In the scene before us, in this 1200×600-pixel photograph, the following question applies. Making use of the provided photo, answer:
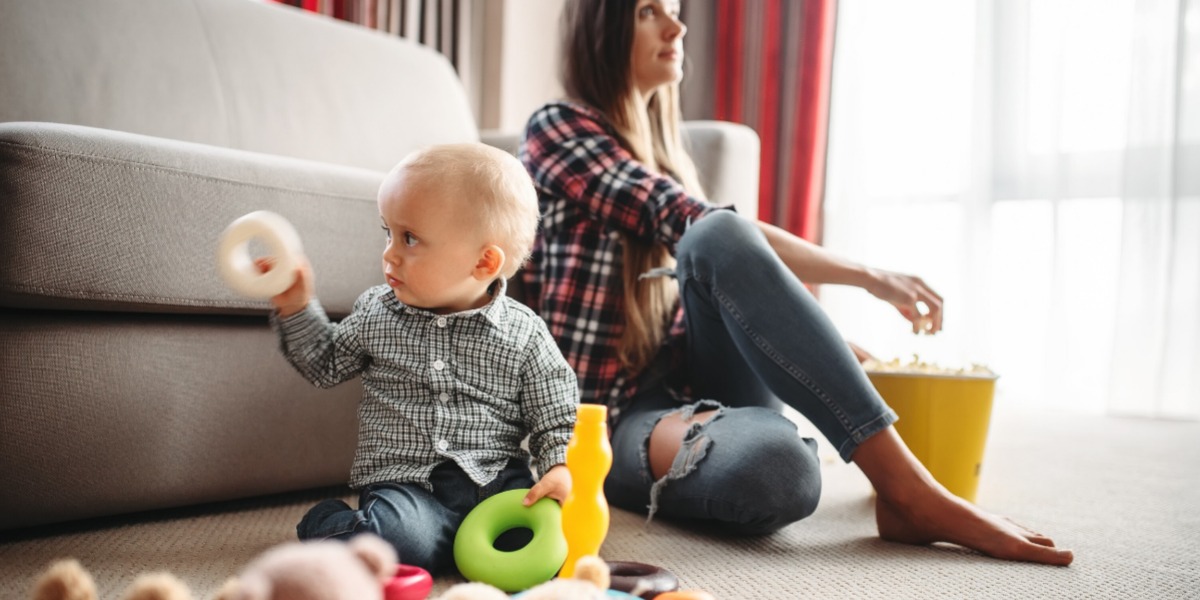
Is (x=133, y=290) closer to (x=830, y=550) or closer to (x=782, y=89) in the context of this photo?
(x=830, y=550)

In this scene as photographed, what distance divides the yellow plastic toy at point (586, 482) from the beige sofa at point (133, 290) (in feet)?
1.66

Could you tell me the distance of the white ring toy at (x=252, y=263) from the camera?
0.84 metres

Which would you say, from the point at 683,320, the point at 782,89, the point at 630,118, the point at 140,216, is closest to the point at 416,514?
the point at 140,216

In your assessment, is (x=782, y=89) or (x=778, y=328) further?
(x=782, y=89)

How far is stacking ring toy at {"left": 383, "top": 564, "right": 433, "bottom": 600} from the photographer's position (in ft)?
2.45

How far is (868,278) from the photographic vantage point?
113cm

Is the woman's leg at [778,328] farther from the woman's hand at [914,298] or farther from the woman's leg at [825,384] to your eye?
the woman's hand at [914,298]

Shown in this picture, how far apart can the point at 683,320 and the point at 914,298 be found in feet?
1.09

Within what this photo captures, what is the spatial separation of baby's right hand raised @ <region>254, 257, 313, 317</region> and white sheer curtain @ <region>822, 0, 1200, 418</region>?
2283mm

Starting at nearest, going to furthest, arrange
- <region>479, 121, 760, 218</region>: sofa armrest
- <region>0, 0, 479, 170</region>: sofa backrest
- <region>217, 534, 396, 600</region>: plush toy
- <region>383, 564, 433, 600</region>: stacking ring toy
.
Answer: <region>217, 534, 396, 600</region>: plush toy → <region>383, 564, 433, 600</region>: stacking ring toy → <region>0, 0, 479, 170</region>: sofa backrest → <region>479, 121, 760, 218</region>: sofa armrest

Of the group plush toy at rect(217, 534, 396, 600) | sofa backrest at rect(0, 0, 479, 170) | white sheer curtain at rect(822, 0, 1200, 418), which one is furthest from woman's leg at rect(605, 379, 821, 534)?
white sheer curtain at rect(822, 0, 1200, 418)

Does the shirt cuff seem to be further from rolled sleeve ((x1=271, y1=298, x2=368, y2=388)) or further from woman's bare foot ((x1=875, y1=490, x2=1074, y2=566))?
woman's bare foot ((x1=875, y1=490, x2=1074, y2=566))

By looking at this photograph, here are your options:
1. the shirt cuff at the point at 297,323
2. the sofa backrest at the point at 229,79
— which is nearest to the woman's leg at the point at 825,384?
the shirt cuff at the point at 297,323

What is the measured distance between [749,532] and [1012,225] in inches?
78.0
